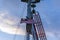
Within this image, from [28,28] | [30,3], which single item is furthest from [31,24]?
[30,3]

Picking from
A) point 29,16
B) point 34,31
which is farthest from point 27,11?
point 34,31

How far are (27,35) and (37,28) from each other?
148 inches

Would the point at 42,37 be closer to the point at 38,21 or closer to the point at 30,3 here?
the point at 38,21

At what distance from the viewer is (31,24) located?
54.8 meters

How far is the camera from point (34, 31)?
58.1 m

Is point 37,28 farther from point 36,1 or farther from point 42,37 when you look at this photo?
point 36,1

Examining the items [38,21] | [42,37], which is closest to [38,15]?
[38,21]

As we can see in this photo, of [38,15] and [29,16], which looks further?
[38,15]

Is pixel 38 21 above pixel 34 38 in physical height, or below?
above

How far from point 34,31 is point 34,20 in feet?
8.12

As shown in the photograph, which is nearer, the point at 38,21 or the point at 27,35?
the point at 27,35

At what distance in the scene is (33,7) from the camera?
57219 mm

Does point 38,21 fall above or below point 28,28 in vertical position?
above

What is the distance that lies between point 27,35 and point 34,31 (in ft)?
8.02
